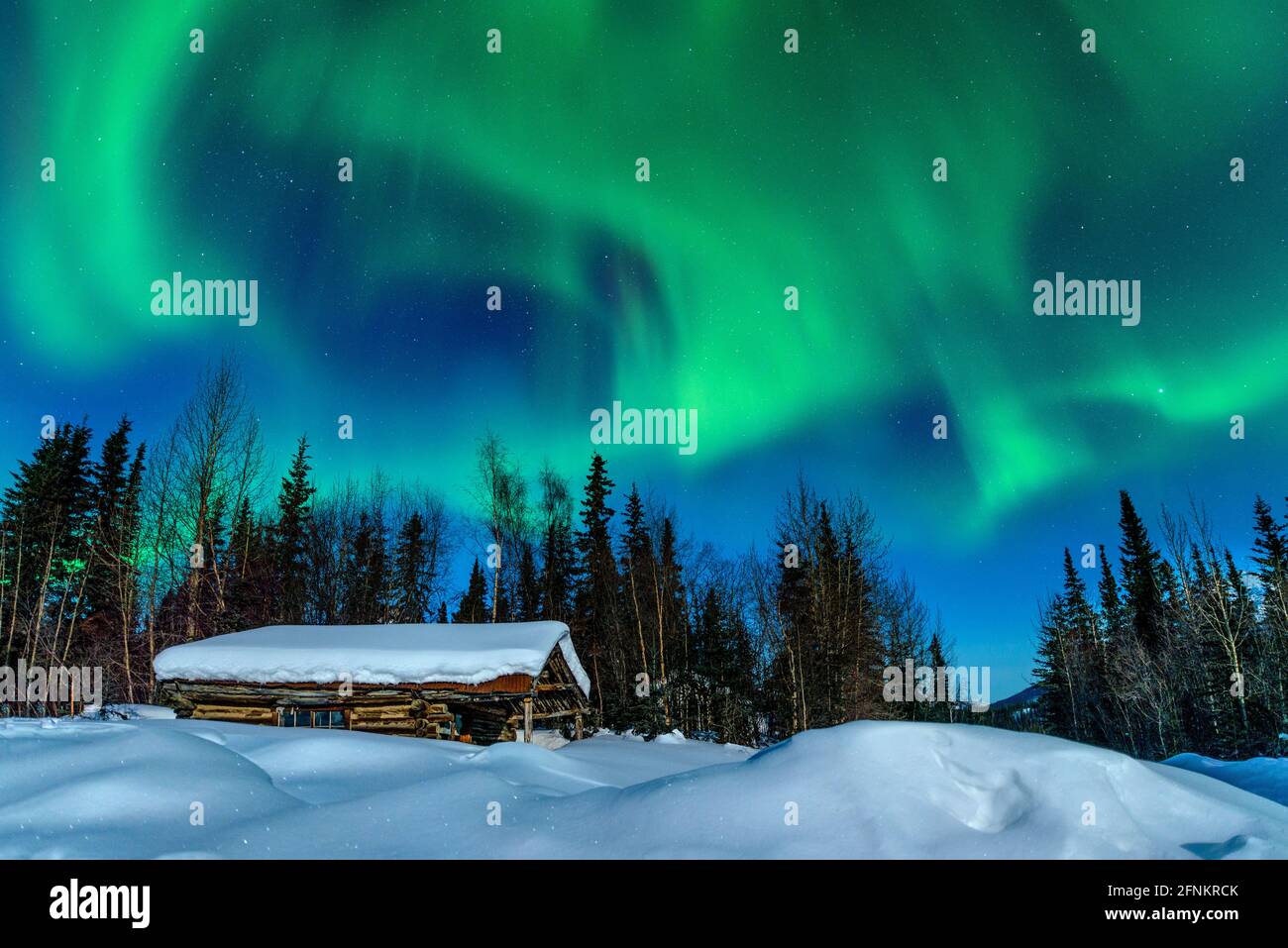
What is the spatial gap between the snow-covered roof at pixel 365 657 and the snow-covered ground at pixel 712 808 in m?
8.97

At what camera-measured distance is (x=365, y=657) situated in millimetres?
17406

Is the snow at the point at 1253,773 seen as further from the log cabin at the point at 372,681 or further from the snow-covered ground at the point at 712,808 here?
the log cabin at the point at 372,681

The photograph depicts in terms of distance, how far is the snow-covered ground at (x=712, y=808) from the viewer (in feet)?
17.7

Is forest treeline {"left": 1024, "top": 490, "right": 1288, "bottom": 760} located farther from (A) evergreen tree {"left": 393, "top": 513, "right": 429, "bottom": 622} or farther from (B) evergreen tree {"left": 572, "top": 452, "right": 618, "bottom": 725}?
(A) evergreen tree {"left": 393, "top": 513, "right": 429, "bottom": 622}

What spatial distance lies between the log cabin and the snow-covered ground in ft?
29.7

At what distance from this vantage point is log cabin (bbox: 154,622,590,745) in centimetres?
1717

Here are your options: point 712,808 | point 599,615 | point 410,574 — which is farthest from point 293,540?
point 712,808

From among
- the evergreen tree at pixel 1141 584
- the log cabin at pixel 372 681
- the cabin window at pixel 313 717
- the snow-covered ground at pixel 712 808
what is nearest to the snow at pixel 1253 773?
the snow-covered ground at pixel 712 808

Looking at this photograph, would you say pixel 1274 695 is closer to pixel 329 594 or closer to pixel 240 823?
pixel 240 823

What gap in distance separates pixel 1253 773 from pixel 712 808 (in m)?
8.67

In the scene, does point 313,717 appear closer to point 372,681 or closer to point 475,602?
point 372,681

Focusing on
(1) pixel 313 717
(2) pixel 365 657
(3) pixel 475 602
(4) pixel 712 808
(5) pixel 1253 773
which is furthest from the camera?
(3) pixel 475 602

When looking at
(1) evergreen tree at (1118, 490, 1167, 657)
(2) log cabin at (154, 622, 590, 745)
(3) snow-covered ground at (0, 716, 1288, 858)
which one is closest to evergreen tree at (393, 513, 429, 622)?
(2) log cabin at (154, 622, 590, 745)
